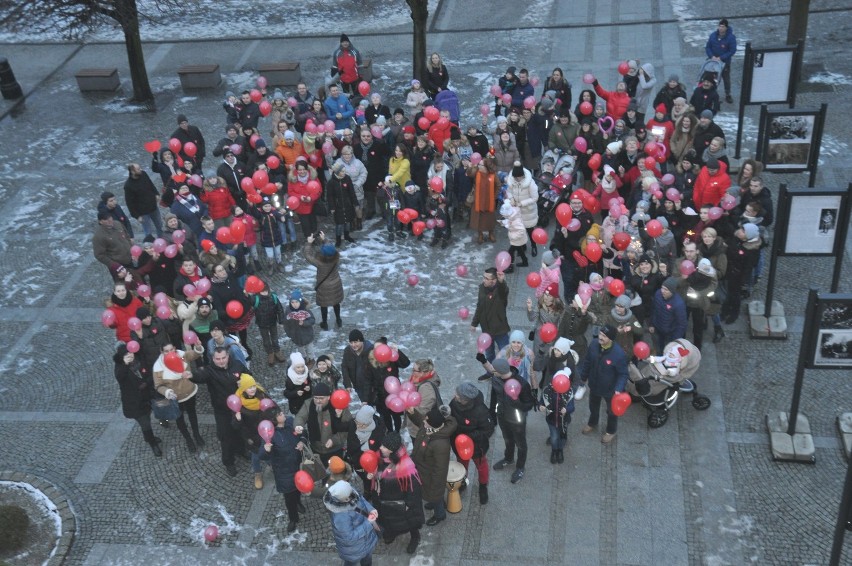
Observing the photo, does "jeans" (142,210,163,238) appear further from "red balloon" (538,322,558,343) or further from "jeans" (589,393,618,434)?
"jeans" (589,393,618,434)

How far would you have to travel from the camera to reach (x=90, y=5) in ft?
60.9

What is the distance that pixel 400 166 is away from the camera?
47.0 ft

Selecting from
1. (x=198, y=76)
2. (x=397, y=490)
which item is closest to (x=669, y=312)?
(x=397, y=490)

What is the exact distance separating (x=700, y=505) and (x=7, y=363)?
9616 millimetres

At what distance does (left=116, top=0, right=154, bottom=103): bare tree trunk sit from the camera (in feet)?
61.2

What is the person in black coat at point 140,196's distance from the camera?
46.9ft

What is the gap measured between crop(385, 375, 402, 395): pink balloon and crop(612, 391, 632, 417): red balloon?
2434 millimetres

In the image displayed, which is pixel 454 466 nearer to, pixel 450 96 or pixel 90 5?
pixel 450 96

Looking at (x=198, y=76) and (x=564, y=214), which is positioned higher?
(x=198, y=76)

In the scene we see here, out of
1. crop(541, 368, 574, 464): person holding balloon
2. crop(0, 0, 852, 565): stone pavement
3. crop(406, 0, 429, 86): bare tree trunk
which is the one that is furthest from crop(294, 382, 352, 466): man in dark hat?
crop(406, 0, 429, 86): bare tree trunk

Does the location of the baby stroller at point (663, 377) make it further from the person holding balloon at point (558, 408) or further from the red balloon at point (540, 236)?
the red balloon at point (540, 236)

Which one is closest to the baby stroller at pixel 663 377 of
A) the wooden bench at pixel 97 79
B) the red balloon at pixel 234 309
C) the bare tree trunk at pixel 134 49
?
the red balloon at pixel 234 309

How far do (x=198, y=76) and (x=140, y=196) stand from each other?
7397mm

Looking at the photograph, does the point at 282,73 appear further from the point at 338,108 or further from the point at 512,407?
the point at 512,407
